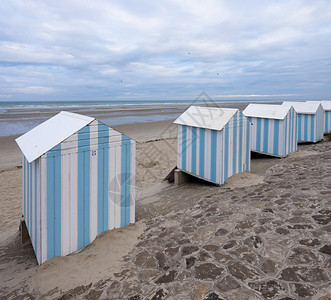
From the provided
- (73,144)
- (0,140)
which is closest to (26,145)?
(73,144)

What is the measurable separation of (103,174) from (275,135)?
7.91 metres

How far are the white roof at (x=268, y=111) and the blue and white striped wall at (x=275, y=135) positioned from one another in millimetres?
136

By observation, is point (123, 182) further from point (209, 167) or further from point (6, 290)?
point (209, 167)

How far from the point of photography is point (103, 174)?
14.5ft

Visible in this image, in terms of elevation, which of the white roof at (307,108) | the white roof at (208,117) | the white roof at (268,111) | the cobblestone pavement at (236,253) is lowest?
the cobblestone pavement at (236,253)

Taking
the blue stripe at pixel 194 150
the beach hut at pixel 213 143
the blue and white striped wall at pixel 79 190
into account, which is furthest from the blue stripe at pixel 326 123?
the blue and white striped wall at pixel 79 190

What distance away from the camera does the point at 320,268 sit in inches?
123

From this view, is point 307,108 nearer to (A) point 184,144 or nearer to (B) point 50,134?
(A) point 184,144

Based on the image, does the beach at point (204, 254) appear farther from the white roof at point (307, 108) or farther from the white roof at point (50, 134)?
the white roof at point (307, 108)

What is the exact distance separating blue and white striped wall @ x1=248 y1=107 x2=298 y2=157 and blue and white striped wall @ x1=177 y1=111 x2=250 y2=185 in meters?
2.87

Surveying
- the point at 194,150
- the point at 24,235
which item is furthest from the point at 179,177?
the point at 24,235

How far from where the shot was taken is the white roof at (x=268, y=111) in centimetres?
1038

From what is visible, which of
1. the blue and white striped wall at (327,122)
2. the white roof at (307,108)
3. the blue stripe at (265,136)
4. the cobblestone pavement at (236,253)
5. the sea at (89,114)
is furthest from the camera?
the sea at (89,114)

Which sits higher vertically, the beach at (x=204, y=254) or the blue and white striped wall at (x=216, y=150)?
the blue and white striped wall at (x=216, y=150)
